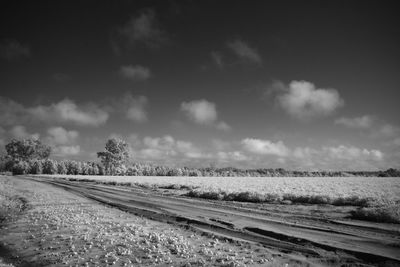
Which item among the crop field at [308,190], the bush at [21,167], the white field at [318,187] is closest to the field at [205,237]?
the crop field at [308,190]

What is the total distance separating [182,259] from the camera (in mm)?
9711

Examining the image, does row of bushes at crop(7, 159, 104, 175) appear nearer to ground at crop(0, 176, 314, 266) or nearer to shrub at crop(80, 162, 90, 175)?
shrub at crop(80, 162, 90, 175)

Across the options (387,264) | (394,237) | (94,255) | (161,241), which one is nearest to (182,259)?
(161,241)

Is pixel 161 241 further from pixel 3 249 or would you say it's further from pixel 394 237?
pixel 394 237

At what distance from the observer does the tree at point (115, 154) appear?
10506cm

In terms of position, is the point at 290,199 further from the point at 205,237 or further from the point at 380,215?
the point at 205,237

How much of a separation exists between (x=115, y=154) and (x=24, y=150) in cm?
5921

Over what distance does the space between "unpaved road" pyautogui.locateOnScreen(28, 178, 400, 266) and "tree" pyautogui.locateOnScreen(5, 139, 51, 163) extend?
135612mm

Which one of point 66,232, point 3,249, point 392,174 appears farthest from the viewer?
point 392,174

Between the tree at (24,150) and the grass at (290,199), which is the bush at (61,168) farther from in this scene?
the grass at (290,199)

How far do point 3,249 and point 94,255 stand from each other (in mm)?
4619

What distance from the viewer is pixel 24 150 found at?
131500 mm

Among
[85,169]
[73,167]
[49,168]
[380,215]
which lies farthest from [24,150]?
[380,215]

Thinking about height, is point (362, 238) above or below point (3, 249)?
above
